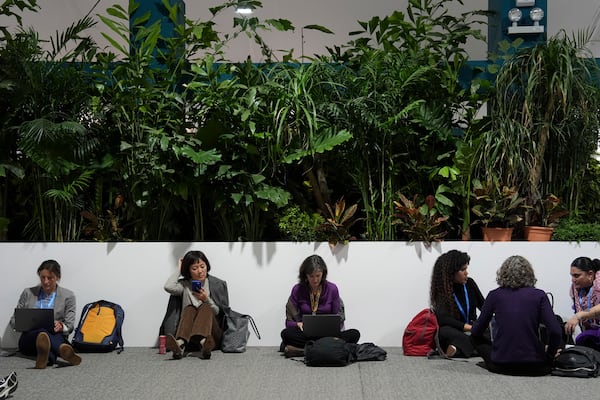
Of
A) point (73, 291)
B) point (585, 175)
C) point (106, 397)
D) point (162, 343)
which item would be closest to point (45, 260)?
point (73, 291)

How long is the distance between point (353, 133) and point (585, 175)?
219 centimetres

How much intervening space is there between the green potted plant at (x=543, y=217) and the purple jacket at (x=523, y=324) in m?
1.62

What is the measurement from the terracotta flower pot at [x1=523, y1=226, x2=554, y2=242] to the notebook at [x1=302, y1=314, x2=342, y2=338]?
1965mm

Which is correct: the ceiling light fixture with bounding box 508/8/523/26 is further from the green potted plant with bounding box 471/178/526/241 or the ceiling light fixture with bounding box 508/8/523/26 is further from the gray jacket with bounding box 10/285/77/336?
the gray jacket with bounding box 10/285/77/336

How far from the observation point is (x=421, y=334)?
6090mm

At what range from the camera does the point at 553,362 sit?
5320mm

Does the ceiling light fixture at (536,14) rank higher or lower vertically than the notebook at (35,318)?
higher

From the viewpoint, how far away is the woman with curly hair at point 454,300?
5945 mm

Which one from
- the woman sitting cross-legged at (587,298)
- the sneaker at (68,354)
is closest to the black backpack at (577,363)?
the woman sitting cross-legged at (587,298)

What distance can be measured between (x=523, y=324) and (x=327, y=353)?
139cm

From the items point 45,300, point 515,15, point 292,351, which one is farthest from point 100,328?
point 515,15

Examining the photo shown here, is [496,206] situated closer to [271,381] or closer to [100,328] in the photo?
[271,381]

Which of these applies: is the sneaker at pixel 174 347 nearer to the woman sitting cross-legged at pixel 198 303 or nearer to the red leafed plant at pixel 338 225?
the woman sitting cross-legged at pixel 198 303

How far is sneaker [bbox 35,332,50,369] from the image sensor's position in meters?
5.69
